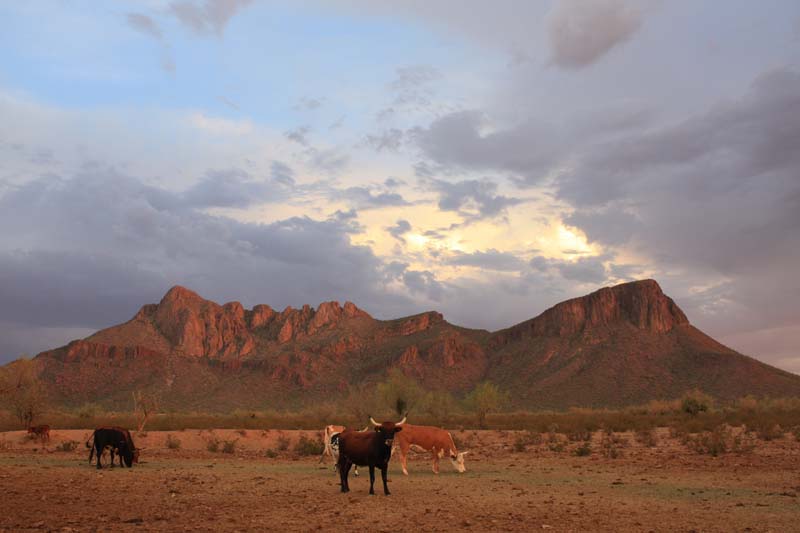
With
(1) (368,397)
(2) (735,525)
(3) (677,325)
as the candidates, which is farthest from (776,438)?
(3) (677,325)

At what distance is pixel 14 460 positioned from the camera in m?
24.5

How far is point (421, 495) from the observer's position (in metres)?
15.7

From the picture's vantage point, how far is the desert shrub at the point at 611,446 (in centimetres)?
2709

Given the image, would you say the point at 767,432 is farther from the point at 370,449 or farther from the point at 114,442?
the point at 114,442

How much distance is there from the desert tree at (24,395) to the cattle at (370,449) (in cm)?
3726

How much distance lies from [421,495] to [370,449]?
5.22ft

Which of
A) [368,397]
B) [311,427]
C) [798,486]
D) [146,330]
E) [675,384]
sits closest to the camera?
[798,486]

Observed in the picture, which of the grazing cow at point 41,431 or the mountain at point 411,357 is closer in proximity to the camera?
the grazing cow at point 41,431

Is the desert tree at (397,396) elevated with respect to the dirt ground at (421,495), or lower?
elevated

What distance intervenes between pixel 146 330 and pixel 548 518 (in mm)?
126192

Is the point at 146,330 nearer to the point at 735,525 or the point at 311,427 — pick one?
the point at 311,427

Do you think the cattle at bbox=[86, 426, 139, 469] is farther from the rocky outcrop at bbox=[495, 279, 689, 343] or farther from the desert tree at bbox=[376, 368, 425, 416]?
the rocky outcrop at bbox=[495, 279, 689, 343]

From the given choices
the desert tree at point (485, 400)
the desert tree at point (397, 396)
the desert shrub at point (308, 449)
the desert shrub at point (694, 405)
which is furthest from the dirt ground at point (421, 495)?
the desert tree at point (397, 396)

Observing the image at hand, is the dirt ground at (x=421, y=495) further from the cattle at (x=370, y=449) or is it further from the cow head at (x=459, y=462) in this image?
the cattle at (x=370, y=449)
